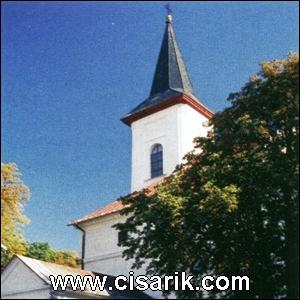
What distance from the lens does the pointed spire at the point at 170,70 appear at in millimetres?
28344

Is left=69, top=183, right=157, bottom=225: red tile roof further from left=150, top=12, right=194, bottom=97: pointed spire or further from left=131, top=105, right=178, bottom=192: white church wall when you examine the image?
left=150, top=12, right=194, bottom=97: pointed spire

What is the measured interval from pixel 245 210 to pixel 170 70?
17.9m

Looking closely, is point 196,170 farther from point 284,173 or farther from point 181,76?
point 181,76

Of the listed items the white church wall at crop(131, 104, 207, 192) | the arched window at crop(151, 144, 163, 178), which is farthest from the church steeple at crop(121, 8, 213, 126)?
the arched window at crop(151, 144, 163, 178)

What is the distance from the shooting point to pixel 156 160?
2666 cm

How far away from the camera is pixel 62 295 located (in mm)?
14859

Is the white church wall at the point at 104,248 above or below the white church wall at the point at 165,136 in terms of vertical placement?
below

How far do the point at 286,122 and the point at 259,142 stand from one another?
3.09ft

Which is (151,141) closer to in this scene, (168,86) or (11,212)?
(168,86)

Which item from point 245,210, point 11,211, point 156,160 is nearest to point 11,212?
point 11,211

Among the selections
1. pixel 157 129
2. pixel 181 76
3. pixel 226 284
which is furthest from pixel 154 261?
pixel 181 76

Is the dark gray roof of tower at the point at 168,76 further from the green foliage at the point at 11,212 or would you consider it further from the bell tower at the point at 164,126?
the green foliage at the point at 11,212

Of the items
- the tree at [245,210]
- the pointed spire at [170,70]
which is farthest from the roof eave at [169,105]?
the tree at [245,210]

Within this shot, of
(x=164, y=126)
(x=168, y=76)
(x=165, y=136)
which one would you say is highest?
(x=168, y=76)
